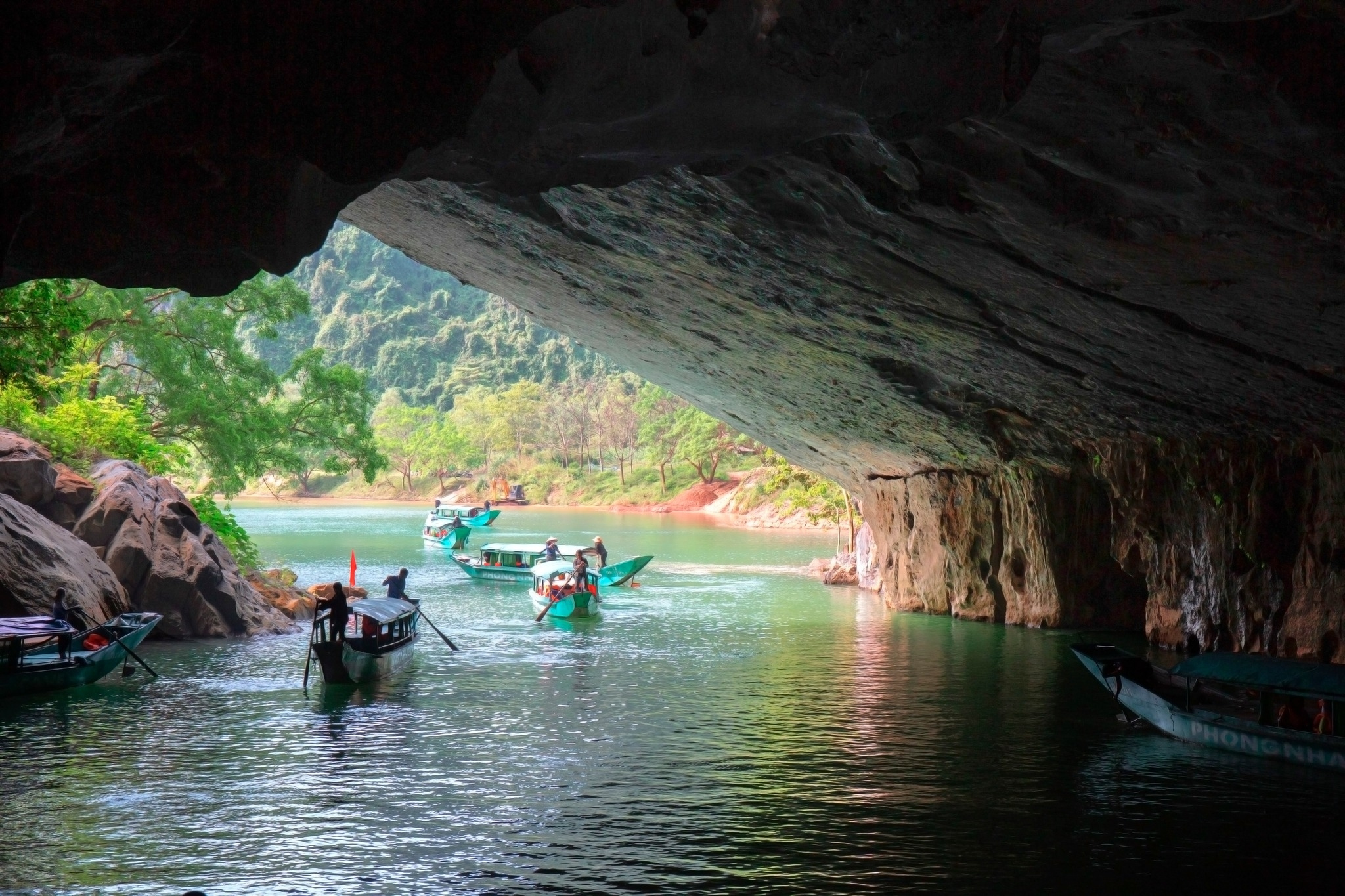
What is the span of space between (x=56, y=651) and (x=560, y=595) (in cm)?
1246

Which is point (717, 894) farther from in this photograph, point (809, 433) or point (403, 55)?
point (809, 433)

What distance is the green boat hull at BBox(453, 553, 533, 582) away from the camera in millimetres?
38938

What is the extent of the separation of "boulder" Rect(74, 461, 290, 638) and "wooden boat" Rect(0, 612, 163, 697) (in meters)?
3.71

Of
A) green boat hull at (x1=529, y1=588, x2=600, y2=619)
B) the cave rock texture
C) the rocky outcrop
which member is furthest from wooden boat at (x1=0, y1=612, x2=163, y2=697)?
green boat hull at (x1=529, y1=588, x2=600, y2=619)

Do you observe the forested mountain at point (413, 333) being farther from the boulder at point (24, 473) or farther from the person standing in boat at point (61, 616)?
the person standing in boat at point (61, 616)

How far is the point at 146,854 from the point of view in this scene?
10.9 meters

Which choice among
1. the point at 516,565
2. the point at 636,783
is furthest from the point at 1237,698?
the point at 516,565

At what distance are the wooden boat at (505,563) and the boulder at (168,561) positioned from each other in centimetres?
1197

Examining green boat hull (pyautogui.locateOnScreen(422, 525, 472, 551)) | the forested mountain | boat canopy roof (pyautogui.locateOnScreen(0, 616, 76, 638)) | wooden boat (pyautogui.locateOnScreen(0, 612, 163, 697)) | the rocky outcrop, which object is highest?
the forested mountain

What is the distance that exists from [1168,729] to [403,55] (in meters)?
14.2

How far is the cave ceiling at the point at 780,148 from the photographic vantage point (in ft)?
25.1

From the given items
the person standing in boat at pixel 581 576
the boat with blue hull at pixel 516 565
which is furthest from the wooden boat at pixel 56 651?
the boat with blue hull at pixel 516 565

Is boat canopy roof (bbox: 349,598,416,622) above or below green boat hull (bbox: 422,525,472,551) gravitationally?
below

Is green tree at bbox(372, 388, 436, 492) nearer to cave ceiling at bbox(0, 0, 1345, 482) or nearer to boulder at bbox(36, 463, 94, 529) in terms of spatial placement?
boulder at bbox(36, 463, 94, 529)
